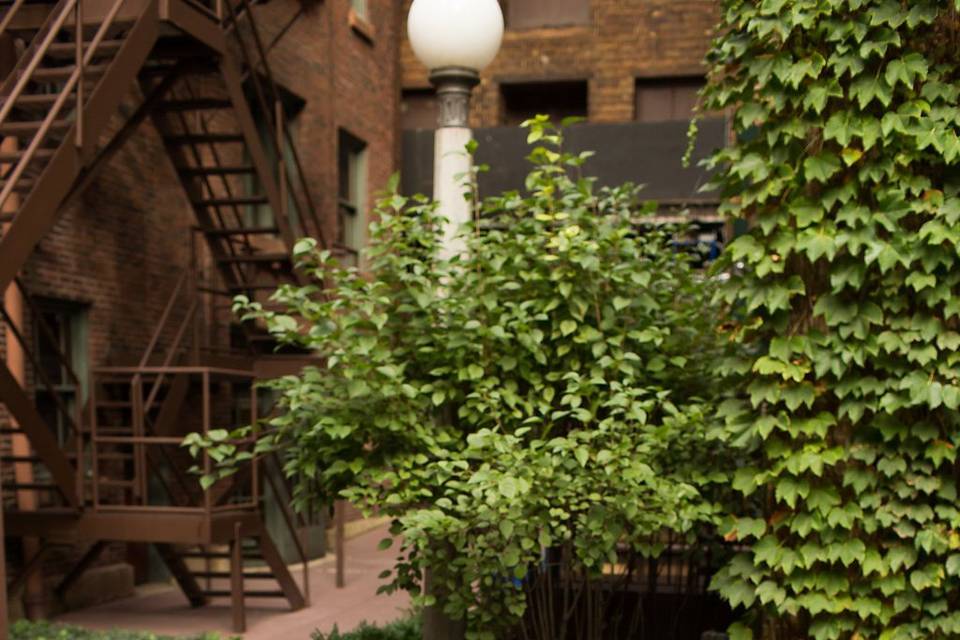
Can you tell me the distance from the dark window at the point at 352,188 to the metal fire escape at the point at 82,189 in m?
3.61

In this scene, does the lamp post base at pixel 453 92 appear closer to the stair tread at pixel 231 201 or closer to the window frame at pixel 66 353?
the stair tread at pixel 231 201

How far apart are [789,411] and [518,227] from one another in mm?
1659

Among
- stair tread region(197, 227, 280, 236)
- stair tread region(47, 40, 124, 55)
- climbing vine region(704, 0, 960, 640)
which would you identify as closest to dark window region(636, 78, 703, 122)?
stair tread region(197, 227, 280, 236)

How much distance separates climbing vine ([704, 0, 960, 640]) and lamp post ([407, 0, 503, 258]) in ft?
4.48

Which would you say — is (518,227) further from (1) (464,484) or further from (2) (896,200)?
(2) (896,200)

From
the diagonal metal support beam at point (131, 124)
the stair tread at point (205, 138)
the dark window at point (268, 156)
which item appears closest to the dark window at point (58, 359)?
the diagonal metal support beam at point (131, 124)

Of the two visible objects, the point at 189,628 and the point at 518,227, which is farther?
the point at 189,628

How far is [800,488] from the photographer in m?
4.54

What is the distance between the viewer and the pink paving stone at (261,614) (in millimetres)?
9781

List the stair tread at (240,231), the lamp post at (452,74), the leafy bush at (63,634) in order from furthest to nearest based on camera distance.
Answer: the stair tread at (240,231)
the leafy bush at (63,634)
the lamp post at (452,74)

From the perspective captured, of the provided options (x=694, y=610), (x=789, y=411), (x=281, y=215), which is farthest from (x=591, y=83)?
(x=789, y=411)

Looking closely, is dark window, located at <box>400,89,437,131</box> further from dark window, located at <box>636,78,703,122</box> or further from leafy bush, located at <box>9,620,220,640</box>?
leafy bush, located at <box>9,620,220,640</box>

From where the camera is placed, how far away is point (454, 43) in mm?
5484

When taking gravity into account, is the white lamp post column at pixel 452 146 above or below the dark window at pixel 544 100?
below
